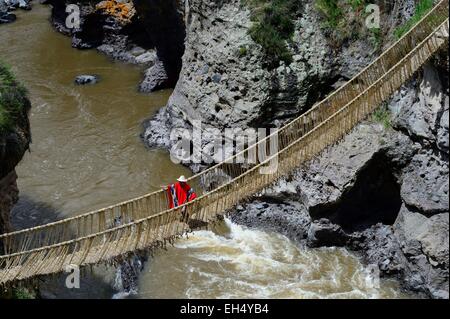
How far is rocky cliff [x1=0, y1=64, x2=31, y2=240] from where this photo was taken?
11.0m

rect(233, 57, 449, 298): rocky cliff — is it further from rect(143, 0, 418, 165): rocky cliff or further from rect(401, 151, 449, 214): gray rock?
rect(143, 0, 418, 165): rocky cliff

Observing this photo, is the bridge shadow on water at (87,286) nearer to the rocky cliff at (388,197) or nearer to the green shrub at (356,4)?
the rocky cliff at (388,197)

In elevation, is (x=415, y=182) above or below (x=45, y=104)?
below

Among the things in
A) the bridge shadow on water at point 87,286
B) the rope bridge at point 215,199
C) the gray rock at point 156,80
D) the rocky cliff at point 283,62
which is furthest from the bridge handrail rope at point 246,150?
the gray rock at point 156,80

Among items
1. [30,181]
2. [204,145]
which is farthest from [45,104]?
[204,145]

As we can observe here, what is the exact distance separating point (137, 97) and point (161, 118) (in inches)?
102

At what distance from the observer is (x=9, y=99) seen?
11.3m

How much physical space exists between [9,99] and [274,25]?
6277 mm

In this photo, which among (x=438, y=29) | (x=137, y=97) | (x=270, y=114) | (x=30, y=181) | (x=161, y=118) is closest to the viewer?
(x=438, y=29)


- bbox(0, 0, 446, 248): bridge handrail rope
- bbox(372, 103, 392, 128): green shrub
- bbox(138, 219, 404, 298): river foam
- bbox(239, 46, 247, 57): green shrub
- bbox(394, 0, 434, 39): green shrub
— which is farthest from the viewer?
bbox(239, 46, 247, 57): green shrub

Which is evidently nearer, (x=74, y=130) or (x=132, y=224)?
(x=132, y=224)

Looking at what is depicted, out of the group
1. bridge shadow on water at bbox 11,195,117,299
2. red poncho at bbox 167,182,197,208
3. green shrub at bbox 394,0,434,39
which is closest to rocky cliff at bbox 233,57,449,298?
green shrub at bbox 394,0,434,39

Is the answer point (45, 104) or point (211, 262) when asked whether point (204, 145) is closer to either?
point (211, 262)

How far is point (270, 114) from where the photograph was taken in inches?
563
